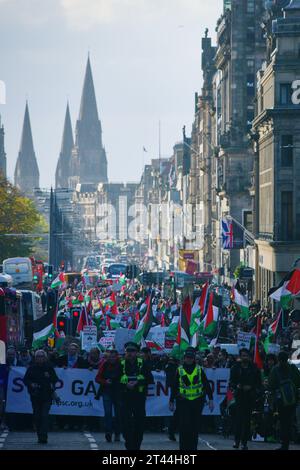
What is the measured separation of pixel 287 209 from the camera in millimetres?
74750

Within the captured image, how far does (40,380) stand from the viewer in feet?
82.6

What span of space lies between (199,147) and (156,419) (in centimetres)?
12814

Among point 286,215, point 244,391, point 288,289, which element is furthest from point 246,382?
point 286,215

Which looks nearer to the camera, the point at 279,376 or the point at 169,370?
the point at 279,376

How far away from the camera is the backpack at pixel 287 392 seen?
2327 cm

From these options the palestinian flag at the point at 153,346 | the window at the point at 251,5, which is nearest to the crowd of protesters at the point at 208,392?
the palestinian flag at the point at 153,346

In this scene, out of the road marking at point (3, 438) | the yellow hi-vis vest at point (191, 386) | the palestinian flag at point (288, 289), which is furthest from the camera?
the palestinian flag at point (288, 289)

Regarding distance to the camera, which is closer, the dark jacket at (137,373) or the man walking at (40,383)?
the dark jacket at (137,373)

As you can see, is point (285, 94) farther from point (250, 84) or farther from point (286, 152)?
point (250, 84)

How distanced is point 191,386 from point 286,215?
52.8 m

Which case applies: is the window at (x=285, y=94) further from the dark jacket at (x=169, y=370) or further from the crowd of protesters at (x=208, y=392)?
the dark jacket at (x=169, y=370)

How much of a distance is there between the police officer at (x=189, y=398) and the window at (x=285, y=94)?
52.7 meters
